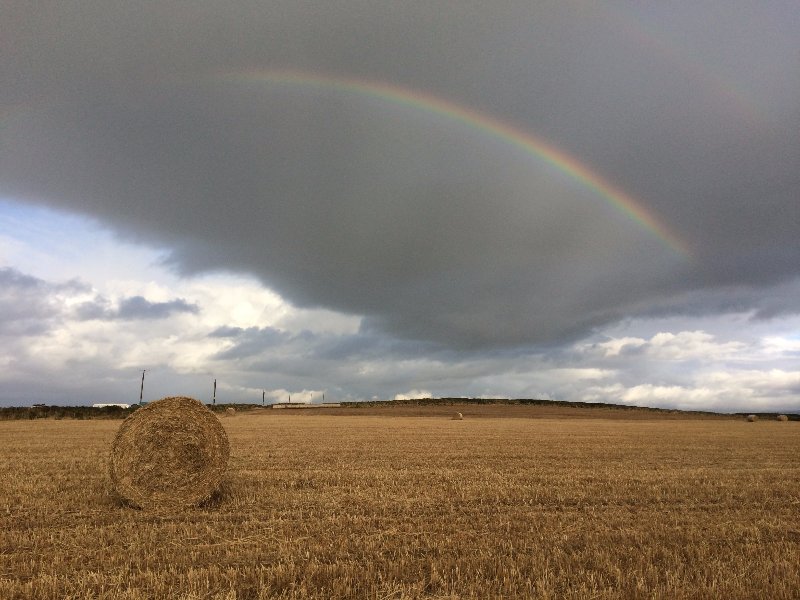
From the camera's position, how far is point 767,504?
10680 mm

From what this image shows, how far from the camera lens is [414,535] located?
26.4ft

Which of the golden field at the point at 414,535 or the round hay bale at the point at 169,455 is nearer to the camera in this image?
the golden field at the point at 414,535

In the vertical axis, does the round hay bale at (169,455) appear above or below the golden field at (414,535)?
above

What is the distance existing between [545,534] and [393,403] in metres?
106

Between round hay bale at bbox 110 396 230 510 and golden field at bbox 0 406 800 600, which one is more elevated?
round hay bale at bbox 110 396 230 510

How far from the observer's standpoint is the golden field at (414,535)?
6.04 meters

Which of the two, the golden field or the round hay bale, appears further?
the round hay bale

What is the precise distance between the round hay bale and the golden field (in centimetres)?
46

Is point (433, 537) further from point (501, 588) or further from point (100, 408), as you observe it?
point (100, 408)

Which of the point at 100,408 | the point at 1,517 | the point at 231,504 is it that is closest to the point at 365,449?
the point at 231,504

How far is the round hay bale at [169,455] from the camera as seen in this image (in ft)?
35.5

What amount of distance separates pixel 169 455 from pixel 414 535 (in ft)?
19.5

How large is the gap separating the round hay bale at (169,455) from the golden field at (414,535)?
0.46 m

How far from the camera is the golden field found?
604 cm
